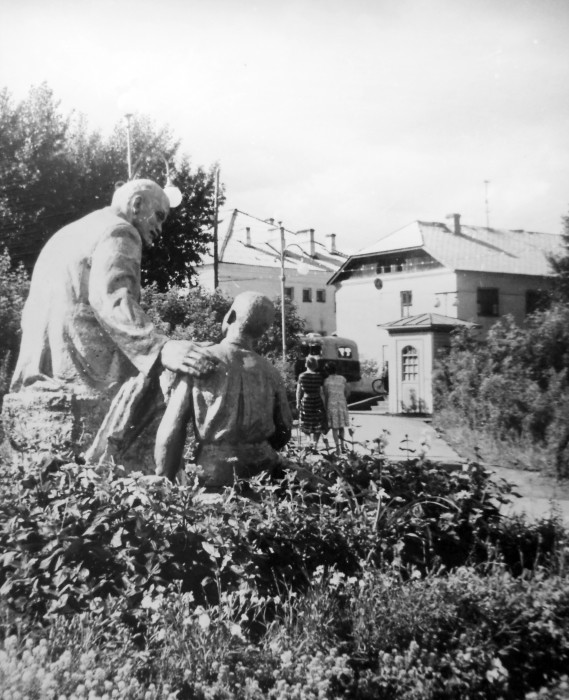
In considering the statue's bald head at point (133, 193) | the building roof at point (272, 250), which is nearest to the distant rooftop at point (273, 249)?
the building roof at point (272, 250)

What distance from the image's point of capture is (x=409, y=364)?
1770 centimetres

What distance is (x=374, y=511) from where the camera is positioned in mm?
3246

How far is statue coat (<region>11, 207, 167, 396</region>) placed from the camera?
3350 mm

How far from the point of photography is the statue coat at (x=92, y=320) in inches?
132

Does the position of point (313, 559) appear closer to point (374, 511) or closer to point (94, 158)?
point (374, 511)

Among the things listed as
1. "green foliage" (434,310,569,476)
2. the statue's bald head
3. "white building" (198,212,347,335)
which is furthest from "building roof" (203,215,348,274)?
the statue's bald head

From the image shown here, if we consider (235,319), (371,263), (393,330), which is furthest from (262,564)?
(393,330)

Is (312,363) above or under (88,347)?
under

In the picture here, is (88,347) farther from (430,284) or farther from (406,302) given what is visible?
(406,302)

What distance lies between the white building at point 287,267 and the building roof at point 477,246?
0.77 m

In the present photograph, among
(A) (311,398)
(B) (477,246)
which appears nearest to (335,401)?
(A) (311,398)

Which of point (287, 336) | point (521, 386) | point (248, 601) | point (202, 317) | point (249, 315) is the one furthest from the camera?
point (202, 317)

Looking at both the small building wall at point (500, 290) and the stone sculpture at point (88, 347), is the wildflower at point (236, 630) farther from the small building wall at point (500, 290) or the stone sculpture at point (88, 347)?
the small building wall at point (500, 290)

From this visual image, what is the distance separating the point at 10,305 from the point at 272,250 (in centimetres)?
504
